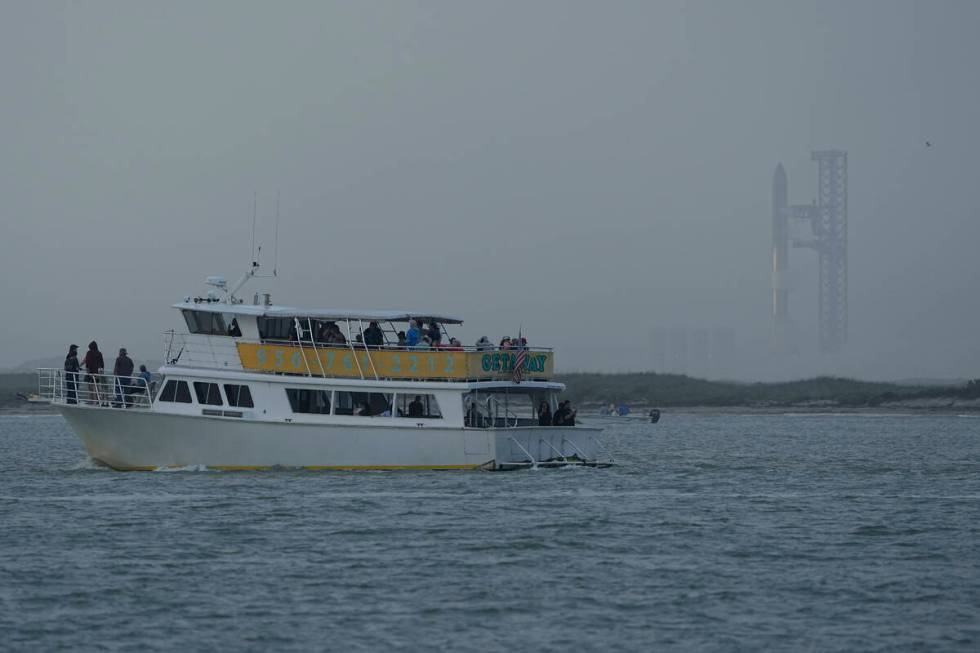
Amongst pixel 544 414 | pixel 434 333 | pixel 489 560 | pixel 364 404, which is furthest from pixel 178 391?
pixel 489 560

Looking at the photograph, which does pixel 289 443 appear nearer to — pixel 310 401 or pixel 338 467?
pixel 310 401

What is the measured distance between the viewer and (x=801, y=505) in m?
40.4

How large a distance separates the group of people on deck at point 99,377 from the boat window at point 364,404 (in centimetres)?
560

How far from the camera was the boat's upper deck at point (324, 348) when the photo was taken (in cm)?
4409

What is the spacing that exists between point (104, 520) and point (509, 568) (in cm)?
1098

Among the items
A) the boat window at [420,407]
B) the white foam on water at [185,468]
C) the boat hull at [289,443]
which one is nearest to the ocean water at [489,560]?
the white foam on water at [185,468]

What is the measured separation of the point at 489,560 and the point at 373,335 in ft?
50.3

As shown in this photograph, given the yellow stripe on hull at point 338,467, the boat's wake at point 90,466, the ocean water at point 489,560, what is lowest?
the ocean water at point 489,560

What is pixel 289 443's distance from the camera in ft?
144

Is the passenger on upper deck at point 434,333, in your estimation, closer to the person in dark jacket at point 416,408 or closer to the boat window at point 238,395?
the person in dark jacket at point 416,408

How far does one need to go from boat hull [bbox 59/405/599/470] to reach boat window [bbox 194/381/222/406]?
58cm

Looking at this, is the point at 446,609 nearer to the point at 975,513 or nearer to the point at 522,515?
the point at 522,515

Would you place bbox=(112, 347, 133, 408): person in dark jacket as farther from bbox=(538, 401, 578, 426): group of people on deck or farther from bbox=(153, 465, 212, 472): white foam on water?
bbox=(538, 401, 578, 426): group of people on deck

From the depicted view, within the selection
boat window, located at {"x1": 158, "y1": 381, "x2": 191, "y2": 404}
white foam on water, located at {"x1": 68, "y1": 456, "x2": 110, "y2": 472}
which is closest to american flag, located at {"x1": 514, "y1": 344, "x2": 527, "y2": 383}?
boat window, located at {"x1": 158, "y1": 381, "x2": 191, "y2": 404}
